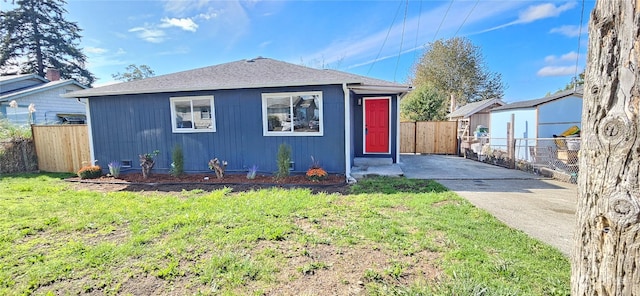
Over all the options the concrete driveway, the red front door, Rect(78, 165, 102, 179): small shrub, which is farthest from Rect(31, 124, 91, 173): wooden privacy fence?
the concrete driveway

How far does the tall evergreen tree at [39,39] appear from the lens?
2086 centimetres

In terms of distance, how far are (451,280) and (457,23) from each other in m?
11.2

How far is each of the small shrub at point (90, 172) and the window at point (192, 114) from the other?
2416 millimetres

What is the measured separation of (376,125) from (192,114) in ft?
18.2

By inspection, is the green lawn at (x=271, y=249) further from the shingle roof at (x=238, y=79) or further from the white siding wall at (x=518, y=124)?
the white siding wall at (x=518, y=124)

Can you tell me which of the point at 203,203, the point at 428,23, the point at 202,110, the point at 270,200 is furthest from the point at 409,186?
the point at 428,23

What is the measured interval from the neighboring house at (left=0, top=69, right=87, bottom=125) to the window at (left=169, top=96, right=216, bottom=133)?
8534 millimetres

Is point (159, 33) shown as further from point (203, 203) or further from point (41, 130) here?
point (203, 203)

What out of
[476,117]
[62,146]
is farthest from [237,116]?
[476,117]

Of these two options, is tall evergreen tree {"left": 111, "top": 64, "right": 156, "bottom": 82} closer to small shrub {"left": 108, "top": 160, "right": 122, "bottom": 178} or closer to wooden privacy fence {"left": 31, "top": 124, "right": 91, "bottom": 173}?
wooden privacy fence {"left": 31, "top": 124, "right": 91, "bottom": 173}

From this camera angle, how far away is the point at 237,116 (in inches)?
293

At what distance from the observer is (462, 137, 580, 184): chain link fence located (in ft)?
22.6

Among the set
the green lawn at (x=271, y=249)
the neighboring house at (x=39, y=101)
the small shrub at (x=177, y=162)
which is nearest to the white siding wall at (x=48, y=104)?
the neighboring house at (x=39, y=101)

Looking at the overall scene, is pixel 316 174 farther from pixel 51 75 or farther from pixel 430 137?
pixel 51 75
